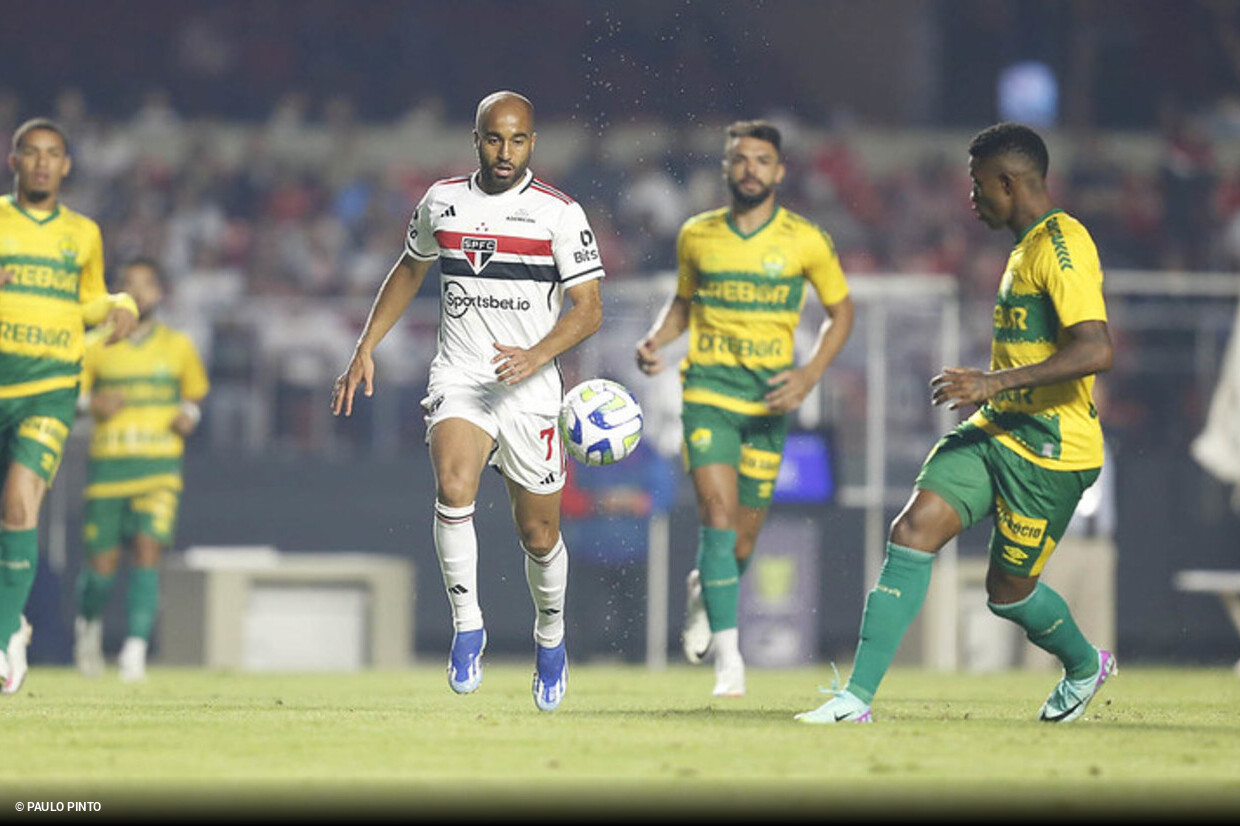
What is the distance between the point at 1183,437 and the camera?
1945 cm

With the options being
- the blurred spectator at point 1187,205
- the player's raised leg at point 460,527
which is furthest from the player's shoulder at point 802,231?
the blurred spectator at point 1187,205

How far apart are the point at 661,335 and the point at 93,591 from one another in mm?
5374

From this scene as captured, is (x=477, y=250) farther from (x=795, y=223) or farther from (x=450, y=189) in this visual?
(x=795, y=223)

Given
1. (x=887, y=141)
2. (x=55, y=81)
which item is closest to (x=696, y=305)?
(x=887, y=141)

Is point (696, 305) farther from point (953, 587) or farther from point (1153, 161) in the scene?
point (1153, 161)

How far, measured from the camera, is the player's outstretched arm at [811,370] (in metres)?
11.7

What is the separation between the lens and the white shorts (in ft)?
31.0

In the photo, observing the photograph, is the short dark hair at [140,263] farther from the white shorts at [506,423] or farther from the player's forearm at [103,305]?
the white shorts at [506,423]

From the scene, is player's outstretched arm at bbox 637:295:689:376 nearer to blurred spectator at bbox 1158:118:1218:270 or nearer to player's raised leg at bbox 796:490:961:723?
player's raised leg at bbox 796:490:961:723

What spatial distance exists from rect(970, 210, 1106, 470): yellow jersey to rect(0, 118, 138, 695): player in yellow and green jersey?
16.0 ft

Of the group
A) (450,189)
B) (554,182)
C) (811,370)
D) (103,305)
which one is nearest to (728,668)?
(811,370)

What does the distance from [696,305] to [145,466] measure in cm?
510

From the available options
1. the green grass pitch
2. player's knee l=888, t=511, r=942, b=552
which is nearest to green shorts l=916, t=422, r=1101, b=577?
player's knee l=888, t=511, r=942, b=552

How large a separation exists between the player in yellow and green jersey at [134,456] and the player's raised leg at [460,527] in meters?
6.42
